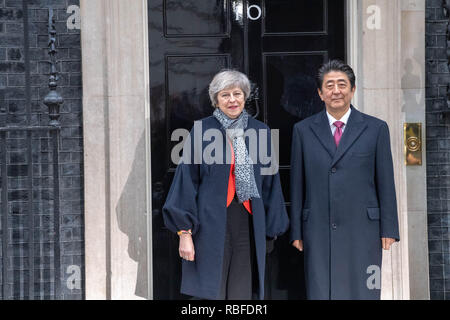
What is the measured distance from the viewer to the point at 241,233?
3629 mm

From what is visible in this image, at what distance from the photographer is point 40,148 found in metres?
4.59

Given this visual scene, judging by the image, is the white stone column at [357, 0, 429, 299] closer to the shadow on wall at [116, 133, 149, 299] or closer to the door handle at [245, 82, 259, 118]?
the door handle at [245, 82, 259, 118]

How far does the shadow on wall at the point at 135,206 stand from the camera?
4535mm

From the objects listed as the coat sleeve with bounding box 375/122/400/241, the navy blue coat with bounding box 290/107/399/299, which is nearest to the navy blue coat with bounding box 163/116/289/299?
the navy blue coat with bounding box 290/107/399/299

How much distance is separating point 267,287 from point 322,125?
1.58 meters

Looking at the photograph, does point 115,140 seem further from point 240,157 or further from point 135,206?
point 240,157

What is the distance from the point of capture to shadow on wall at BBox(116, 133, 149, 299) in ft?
14.9

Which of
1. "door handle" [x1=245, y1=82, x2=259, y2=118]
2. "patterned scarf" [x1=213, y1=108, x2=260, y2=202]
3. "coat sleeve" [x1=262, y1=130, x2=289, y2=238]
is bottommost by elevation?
"coat sleeve" [x1=262, y1=130, x2=289, y2=238]

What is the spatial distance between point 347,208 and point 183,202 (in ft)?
3.51

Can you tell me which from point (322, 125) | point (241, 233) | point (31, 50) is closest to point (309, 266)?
point (241, 233)

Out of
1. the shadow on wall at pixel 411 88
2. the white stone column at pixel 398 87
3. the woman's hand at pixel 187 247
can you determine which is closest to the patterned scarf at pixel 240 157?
the woman's hand at pixel 187 247

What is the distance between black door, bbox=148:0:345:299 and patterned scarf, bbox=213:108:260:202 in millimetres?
1019

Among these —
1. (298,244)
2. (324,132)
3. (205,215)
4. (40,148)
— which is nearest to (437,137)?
(324,132)

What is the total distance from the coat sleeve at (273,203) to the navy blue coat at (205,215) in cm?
4
